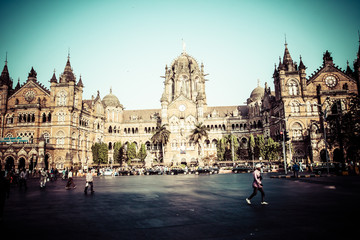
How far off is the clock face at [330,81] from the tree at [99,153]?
54.5 meters

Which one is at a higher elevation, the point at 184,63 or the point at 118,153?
the point at 184,63

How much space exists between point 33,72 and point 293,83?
6114 centimetres

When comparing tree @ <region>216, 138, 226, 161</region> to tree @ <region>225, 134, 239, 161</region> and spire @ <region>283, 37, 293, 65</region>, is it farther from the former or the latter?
spire @ <region>283, 37, 293, 65</region>

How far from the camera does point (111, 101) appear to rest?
257 ft

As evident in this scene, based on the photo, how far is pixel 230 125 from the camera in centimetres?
7506

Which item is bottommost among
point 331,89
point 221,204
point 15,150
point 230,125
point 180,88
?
point 221,204

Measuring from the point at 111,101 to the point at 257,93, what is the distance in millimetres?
43783

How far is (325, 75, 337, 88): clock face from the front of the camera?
186 ft

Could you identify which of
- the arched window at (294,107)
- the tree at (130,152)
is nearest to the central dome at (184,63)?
the tree at (130,152)

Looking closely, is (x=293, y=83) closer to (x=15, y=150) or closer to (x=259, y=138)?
(x=259, y=138)

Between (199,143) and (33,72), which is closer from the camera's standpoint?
(33,72)

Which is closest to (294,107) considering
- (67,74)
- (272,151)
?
(272,151)

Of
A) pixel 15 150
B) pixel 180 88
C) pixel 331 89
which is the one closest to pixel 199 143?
pixel 180 88

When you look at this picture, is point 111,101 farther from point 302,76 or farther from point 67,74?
point 302,76
